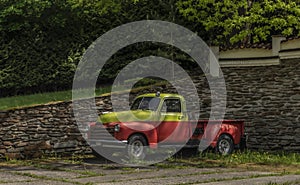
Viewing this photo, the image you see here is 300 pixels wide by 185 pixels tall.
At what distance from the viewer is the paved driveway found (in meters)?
10.9

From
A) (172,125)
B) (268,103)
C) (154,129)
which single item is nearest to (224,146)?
(172,125)

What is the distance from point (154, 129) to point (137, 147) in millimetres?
732

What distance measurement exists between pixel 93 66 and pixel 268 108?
8.22 meters

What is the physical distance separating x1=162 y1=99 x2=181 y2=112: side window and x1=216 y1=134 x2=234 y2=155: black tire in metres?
1.69

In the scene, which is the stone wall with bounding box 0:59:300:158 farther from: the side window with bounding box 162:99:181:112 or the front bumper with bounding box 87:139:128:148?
the side window with bounding box 162:99:181:112

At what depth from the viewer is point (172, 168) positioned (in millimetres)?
13273

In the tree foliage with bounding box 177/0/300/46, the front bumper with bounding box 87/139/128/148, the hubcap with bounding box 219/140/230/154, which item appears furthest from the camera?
the tree foliage with bounding box 177/0/300/46

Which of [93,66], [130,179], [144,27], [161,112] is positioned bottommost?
[130,179]

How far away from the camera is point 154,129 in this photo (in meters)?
15.0

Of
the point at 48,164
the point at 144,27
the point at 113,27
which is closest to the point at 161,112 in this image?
the point at 48,164

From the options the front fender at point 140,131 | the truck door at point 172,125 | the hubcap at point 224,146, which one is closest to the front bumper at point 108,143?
the front fender at point 140,131

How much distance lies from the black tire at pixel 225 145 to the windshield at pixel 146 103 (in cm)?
239

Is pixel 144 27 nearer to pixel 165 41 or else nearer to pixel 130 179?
pixel 165 41

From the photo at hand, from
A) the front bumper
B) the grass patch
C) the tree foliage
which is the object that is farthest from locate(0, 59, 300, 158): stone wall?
the tree foliage
